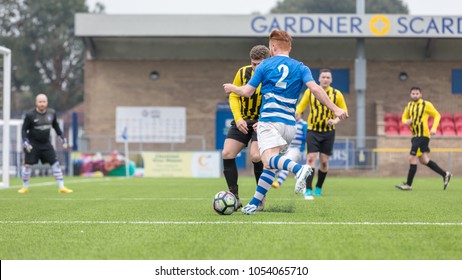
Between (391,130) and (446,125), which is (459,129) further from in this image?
(391,130)

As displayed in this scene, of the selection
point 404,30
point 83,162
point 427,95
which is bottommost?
point 83,162

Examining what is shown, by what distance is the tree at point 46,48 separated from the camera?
66.1 metres

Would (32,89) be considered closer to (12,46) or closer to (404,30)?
(12,46)

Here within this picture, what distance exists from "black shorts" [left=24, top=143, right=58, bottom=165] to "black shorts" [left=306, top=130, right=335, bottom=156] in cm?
519

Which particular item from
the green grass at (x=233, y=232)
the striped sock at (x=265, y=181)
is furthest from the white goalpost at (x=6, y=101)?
→ the striped sock at (x=265, y=181)

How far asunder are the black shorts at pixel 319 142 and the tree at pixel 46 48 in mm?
54094

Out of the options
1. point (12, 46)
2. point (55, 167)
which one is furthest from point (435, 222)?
point (12, 46)

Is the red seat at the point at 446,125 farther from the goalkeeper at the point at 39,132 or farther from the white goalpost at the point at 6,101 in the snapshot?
the goalkeeper at the point at 39,132

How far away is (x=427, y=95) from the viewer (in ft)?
118

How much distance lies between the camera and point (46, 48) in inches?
2657

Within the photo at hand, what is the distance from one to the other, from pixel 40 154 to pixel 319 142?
5.57m

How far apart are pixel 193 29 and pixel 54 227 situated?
26653 mm

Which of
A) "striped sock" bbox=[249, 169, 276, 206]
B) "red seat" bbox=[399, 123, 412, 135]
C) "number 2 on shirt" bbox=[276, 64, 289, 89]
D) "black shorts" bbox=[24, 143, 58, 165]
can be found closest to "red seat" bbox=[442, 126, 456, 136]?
"red seat" bbox=[399, 123, 412, 135]

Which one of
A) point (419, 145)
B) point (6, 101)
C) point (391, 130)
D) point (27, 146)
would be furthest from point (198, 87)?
point (27, 146)
